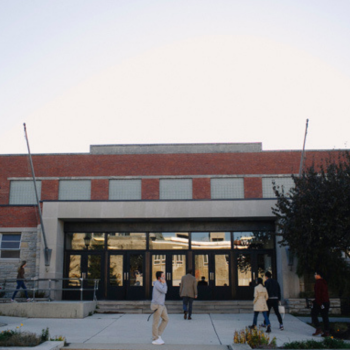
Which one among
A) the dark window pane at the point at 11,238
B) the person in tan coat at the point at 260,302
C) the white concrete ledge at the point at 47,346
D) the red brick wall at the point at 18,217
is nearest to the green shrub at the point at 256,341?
the person in tan coat at the point at 260,302

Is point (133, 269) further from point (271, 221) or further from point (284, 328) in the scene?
point (284, 328)

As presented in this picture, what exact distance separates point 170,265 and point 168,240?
1.22m

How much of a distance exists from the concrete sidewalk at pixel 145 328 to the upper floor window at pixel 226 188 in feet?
32.4

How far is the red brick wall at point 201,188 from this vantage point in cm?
2694

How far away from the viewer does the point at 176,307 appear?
1953 cm

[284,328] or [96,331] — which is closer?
[96,331]

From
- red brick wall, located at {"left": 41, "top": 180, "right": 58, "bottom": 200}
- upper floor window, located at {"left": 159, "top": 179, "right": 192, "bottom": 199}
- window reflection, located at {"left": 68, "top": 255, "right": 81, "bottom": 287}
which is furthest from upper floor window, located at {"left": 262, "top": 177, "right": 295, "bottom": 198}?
red brick wall, located at {"left": 41, "top": 180, "right": 58, "bottom": 200}

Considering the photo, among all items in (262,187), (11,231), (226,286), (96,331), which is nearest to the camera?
(96,331)

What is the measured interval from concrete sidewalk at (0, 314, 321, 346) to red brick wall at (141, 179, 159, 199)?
9.89 metres

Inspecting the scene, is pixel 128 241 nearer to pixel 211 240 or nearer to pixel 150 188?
pixel 211 240

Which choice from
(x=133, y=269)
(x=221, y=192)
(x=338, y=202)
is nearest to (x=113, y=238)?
(x=133, y=269)

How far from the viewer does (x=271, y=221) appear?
74.1 ft

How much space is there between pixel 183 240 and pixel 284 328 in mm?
9187

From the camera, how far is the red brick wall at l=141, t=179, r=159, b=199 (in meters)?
27.1
